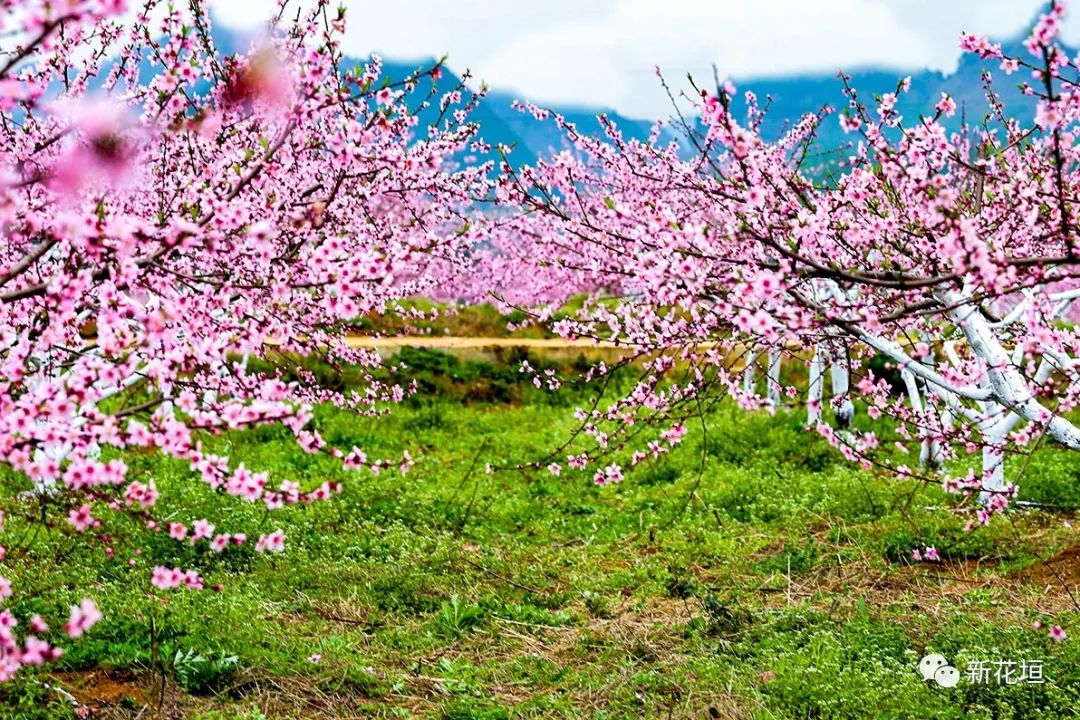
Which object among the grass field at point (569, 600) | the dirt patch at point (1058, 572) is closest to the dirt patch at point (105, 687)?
the grass field at point (569, 600)

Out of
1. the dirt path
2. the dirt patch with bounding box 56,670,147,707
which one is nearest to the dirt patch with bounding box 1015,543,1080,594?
the dirt patch with bounding box 56,670,147,707

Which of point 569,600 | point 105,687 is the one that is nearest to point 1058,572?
point 569,600

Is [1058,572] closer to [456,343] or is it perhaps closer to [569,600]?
[569,600]

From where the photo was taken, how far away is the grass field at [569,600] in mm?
5199

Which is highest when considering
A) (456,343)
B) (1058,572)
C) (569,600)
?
(456,343)

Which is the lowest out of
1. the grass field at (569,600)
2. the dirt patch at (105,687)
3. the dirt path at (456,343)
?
the dirt patch at (105,687)

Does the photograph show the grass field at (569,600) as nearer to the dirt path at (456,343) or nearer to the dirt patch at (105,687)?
the dirt patch at (105,687)

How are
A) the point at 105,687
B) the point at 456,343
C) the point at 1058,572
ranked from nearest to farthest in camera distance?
the point at 105,687, the point at 1058,572, the point at 456,343

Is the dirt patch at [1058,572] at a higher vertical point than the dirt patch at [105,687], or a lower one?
higher

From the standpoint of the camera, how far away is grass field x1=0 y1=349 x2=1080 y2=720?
5.20 metres

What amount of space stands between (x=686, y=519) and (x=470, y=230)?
4549 mm

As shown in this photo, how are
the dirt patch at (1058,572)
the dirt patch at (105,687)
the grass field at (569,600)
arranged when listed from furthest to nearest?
the dirt patch at (1058,572) → the grass field at (569,600) → the dirt patch at (105,687)

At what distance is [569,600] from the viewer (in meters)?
7.12

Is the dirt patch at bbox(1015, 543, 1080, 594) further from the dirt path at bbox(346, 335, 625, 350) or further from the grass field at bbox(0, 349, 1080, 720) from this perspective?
the dirt path at bbox(346, 335, 625, 350)
